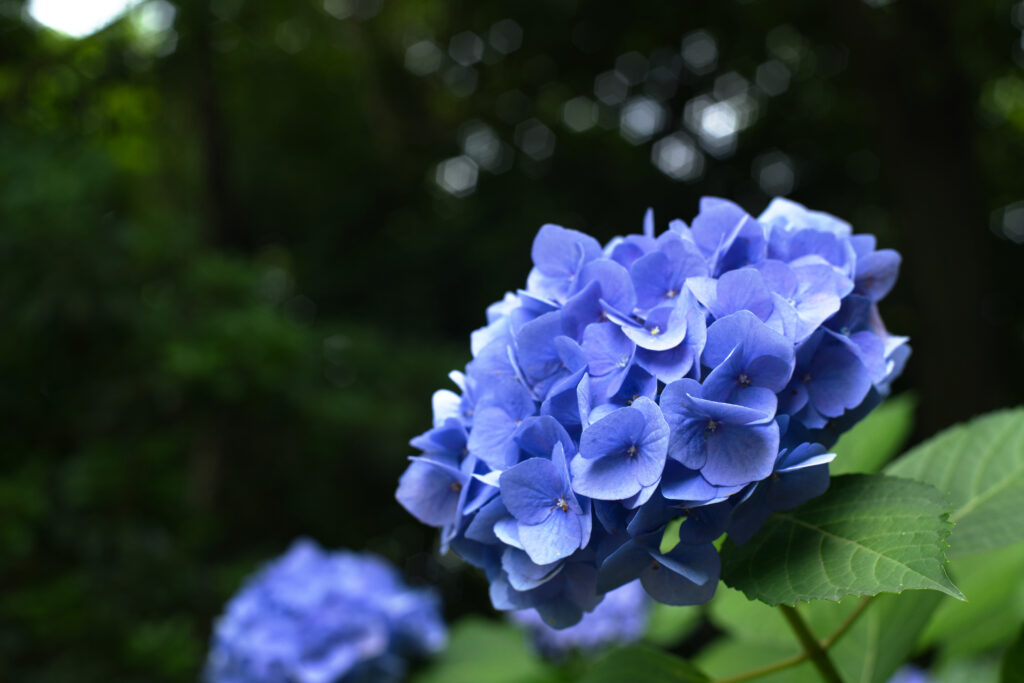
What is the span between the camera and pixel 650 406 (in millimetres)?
456

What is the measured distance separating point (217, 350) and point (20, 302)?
575mm

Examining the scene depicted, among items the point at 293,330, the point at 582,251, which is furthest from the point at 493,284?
the point at 582,251

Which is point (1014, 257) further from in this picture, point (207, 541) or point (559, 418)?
point (559, 418)

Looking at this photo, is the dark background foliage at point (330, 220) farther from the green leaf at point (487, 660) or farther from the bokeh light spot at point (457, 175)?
the green leaf at point (487, 660)

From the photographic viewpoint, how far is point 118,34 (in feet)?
9.93

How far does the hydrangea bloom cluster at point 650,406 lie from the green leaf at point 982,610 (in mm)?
397

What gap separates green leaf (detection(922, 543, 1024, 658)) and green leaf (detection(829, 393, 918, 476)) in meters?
0.13

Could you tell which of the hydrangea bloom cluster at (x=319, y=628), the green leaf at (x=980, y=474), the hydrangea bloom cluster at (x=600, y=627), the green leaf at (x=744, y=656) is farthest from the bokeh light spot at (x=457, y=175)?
the green leaf at (x=980, y=474)

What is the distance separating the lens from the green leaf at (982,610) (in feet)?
2.58

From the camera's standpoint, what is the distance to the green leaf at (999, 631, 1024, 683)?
577 mm

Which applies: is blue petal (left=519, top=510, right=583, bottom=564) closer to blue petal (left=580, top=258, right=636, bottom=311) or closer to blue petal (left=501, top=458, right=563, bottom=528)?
blue petal (left=501, top=458, right=563, bottom=528)

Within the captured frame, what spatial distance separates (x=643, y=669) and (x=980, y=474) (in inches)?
11.8

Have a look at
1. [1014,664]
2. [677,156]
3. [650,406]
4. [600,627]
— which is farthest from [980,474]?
[677,156]

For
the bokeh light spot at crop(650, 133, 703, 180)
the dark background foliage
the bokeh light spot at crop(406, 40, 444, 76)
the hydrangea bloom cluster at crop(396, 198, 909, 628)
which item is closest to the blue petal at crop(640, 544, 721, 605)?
the hydrangea bloom cluster at crop(396, 198, 909, 628)
